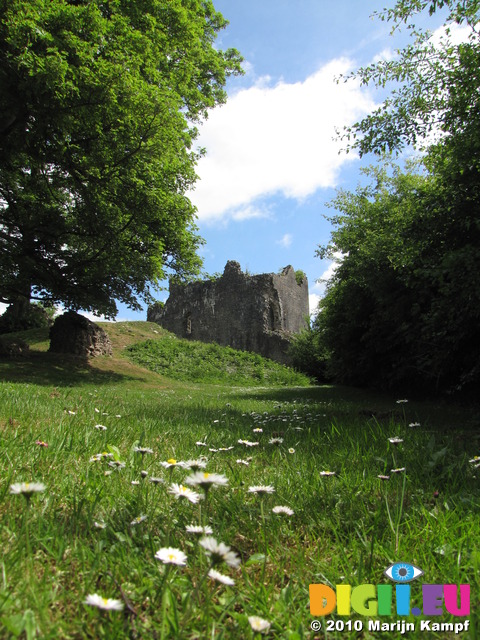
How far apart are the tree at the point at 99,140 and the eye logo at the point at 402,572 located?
10.8 meters

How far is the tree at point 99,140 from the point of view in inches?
380

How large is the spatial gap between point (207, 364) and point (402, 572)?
70.8 ft

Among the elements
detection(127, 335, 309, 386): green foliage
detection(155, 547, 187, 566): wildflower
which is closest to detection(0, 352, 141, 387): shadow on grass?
detection(127, 335, 309, 386): green foliage

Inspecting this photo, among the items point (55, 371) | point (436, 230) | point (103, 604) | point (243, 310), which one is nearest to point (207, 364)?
point (55, 371)

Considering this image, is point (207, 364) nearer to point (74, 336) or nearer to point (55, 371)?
point (74, 336)

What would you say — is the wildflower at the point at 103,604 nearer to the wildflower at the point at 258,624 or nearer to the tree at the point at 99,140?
the wildflower at the point at 258,624

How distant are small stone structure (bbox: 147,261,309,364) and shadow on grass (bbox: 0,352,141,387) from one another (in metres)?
15.8

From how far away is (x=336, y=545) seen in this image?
60.2 inches

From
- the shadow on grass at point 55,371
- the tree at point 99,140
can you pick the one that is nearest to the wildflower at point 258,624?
the tree at point 99,140

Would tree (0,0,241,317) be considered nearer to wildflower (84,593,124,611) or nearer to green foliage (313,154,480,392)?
green foliage (313,154,480,392)

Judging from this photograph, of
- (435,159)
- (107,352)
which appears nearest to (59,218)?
(107,352)

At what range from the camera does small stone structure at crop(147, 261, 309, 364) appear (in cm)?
3148

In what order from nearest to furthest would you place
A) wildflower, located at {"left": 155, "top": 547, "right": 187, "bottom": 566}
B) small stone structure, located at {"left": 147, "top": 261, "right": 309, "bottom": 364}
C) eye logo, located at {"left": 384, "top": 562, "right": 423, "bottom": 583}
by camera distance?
wildflower, located at {"left": 155, "top": 547, "right": 187, "bottom": 566} < eye logo, located at {"left": 384, "top": 562, "right": 423, "bottom": 583} < small stone structure, located at {"left": 147, "top": 261, "right": 309, "bottom": 364}

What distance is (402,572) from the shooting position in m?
1.27
